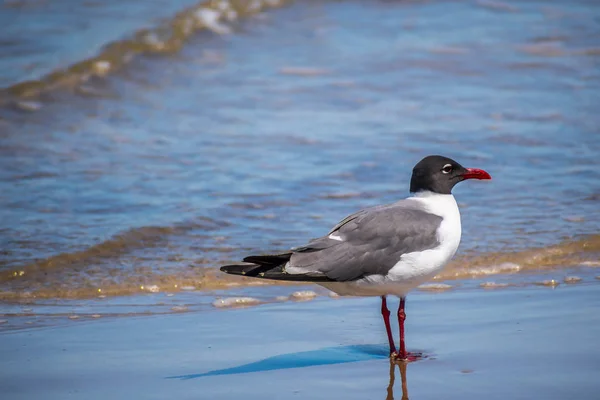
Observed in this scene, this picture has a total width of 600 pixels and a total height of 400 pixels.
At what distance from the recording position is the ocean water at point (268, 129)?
7.67 metres

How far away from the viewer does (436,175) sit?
587 centimetres

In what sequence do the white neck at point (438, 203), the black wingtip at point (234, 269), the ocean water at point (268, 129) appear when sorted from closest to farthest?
the black wingtip at point (234, 269) < the white neck at point (438, 203) < the ocean water at point (268, 129)

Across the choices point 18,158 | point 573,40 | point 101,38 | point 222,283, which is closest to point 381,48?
point 573,40

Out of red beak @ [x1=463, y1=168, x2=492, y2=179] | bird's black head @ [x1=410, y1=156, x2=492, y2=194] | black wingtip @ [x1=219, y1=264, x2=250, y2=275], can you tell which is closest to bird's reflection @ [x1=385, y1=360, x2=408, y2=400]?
black wingtip @ [x1=219, y1=264, x2=250, y2=275]

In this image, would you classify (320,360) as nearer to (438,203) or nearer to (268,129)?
(438,203)

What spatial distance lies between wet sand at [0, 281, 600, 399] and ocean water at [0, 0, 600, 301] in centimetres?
86

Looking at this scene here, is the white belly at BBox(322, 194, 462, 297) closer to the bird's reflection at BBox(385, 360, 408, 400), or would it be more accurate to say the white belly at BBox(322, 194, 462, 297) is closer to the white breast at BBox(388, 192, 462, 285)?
the white breast at BBox(388, 192, 462, 285)

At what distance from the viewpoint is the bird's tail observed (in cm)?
525

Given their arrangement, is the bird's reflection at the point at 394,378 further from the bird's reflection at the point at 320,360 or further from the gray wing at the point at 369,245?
the gray wing at the point at 369,245

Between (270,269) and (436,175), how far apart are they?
48.0 inches

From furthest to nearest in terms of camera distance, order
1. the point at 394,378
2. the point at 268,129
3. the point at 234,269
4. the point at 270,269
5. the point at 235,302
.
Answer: the point at 268,129
the point at 235,302
the point at 270,269
the point at 234,269
the point at 394,378

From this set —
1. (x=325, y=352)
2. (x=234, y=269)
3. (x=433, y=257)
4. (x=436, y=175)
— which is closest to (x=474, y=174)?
(x=436, y=175)

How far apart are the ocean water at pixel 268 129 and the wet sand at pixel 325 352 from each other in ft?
2.82

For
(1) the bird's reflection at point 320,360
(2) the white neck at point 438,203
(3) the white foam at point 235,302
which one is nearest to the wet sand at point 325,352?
(1) the bird's reflection at point 320,360
